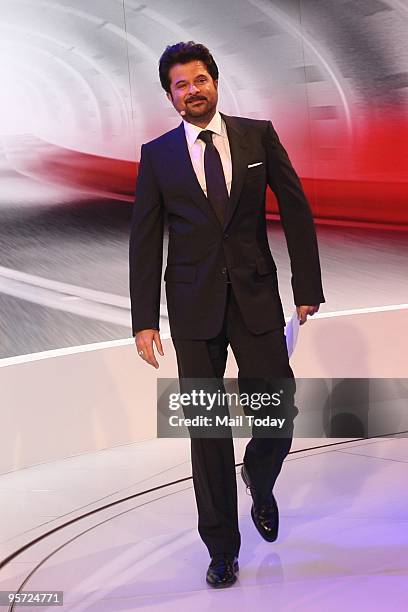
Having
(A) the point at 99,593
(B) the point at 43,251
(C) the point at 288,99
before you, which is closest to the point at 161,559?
(A) the point at 99,593

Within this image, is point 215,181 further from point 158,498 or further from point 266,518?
point 158,498

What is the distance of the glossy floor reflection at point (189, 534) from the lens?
8.87ft

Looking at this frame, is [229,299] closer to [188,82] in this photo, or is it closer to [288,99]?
[188,82]

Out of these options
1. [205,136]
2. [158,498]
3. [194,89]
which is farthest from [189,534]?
[194,89]

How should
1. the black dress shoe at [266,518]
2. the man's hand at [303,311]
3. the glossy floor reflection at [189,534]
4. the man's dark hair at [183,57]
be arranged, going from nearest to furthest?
1. the glossy floor reflection at [189,534]
2. the man's dark hair at [183,57]
3. the man's hand at [303,311]
4. the black dress shoe at [266,518]

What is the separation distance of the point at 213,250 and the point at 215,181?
194 mm

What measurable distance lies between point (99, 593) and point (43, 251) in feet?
8.79

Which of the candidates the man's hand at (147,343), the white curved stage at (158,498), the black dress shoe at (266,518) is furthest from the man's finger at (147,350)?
the white curved stage at (158,498)

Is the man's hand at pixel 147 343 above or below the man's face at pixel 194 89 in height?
below

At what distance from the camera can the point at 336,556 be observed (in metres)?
2.97

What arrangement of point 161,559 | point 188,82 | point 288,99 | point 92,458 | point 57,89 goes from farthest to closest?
point 288,99
point 57,89
point 92,458
point 161,559
point 188,82

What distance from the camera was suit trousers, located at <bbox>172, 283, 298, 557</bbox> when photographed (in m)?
2.82

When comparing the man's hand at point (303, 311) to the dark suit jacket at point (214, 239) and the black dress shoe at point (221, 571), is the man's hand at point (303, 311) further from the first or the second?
the black dress shoe at point (221, 571)

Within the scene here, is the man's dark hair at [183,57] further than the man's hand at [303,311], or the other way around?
the man's hand at [303,311]
